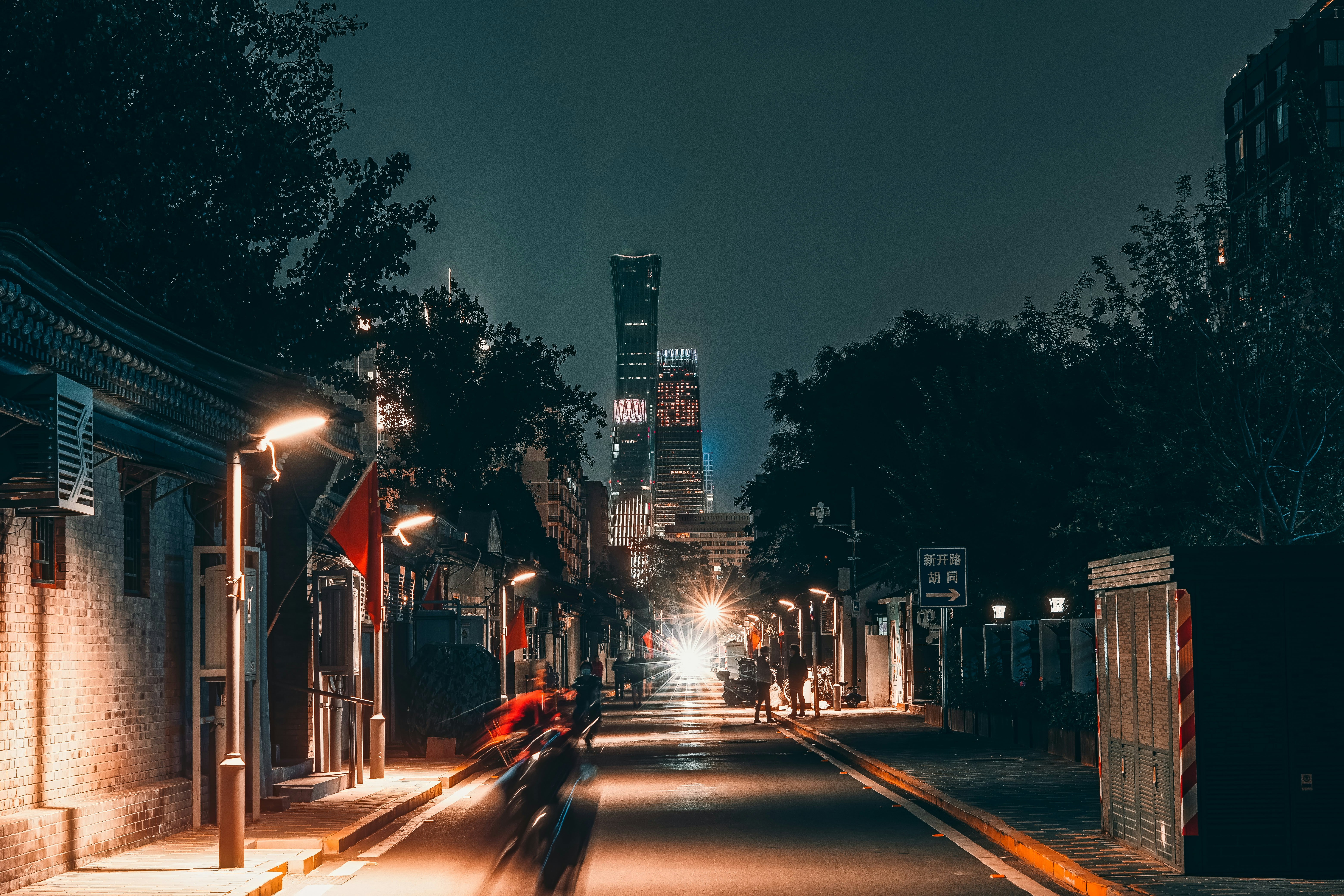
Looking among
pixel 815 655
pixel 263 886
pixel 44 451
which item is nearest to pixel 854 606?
pixel 815 655

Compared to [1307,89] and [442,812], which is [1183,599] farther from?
[1307,89]

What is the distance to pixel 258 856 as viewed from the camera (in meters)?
13.0

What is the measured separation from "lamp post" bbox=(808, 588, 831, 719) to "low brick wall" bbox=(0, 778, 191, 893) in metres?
24.4

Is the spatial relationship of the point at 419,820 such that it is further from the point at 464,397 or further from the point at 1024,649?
the point at 464,397

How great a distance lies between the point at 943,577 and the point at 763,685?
1333 centimetres

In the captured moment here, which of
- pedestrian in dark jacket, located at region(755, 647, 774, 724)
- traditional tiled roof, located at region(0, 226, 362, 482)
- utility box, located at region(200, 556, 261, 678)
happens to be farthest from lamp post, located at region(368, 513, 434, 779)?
pedestrian in dark jacket, located at region(755, 647, 774, 724)

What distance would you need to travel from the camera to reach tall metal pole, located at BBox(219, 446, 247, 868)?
1214 centimetres

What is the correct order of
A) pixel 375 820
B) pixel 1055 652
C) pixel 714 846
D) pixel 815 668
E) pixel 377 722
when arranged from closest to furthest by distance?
pixel 714 846
pixel 375 820
pixel 377 722
pixel 1055 652
pixel 815 668

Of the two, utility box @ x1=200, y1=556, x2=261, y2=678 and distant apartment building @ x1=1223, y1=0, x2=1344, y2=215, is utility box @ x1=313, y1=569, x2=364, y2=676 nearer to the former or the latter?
utility box @ x1=200, y1=556, x2=261, y2=678

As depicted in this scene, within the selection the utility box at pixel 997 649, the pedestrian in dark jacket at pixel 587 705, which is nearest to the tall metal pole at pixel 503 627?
the pedestrian in dark jacket at pixel 587 705

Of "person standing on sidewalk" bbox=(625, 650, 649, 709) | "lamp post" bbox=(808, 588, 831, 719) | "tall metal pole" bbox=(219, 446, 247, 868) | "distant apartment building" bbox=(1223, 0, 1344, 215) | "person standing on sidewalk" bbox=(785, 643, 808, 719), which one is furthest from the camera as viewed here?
"distant apartment building" bbox=(1223, 0, 1344, 215)

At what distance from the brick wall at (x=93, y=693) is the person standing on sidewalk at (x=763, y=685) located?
2716 centimetres

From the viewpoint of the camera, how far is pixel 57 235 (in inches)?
893

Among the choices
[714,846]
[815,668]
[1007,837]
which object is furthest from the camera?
[815,668]
